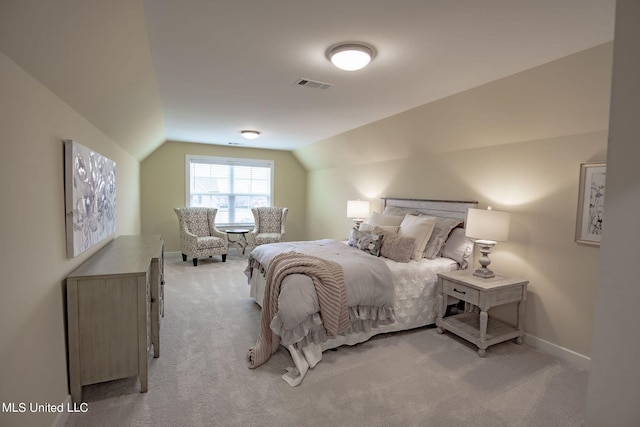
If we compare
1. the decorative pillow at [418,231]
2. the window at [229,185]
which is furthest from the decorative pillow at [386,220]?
the window at [229,185]

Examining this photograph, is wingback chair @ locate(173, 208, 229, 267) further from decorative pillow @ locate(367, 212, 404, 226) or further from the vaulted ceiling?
decorative pillow @ locate(367, 212, 404, 226)

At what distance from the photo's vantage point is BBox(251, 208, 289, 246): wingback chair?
20.0 feet

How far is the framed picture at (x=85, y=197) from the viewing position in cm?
194

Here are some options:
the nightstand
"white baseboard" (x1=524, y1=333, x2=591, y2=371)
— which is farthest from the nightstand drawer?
"white baseboard" (x1=524, y1=333, x2=591, y2=371)

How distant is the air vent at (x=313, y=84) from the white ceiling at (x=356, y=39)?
73mm

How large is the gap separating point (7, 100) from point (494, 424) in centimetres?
300

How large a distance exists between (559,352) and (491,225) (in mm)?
1222

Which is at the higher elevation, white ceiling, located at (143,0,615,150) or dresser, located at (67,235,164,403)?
white ceiling, located at (143,0,615,150)

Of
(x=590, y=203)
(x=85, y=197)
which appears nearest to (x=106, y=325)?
(x=85, y=197)

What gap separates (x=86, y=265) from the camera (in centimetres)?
222

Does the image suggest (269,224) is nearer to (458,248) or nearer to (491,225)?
(458,248)

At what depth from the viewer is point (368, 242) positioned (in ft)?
11.6

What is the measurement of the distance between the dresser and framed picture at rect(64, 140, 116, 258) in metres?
0.24

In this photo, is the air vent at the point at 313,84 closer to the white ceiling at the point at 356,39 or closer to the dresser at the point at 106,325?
the white ceiling at the point at 356,39
